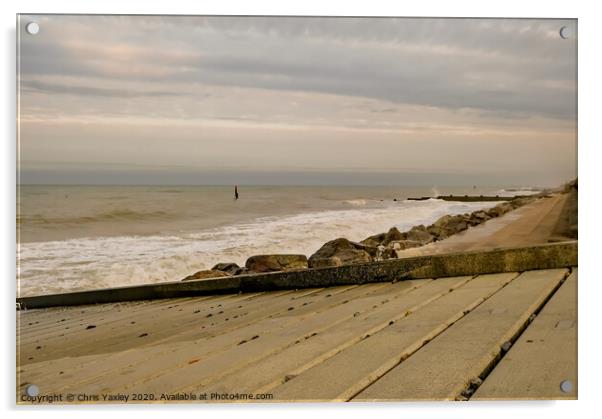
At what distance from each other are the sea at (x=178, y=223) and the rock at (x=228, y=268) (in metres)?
0.03

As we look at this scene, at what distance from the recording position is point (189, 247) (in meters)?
2.86

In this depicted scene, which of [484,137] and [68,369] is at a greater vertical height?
[484,137]

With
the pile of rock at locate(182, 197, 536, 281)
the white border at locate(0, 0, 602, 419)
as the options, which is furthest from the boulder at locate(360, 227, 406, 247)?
the white border at locate(0, 0, 602, 419)

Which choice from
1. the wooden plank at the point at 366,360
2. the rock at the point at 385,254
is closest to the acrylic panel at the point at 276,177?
the rock at the point at 385,254

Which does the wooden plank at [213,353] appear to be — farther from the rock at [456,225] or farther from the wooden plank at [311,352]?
the rock at [456,225]

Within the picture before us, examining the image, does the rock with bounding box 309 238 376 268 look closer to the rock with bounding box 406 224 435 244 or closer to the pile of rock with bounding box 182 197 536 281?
the pile of rock with bounding box 182 197 536 281

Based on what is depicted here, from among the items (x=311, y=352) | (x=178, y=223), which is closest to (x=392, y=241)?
(x=311, y=352)

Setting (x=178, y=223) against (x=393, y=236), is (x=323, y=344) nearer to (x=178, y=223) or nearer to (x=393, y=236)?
(x=393, y=236)

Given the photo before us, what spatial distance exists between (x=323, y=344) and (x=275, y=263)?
2.22 feet

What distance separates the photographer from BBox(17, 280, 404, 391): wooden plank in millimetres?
2346

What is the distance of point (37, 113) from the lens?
8.64ft
